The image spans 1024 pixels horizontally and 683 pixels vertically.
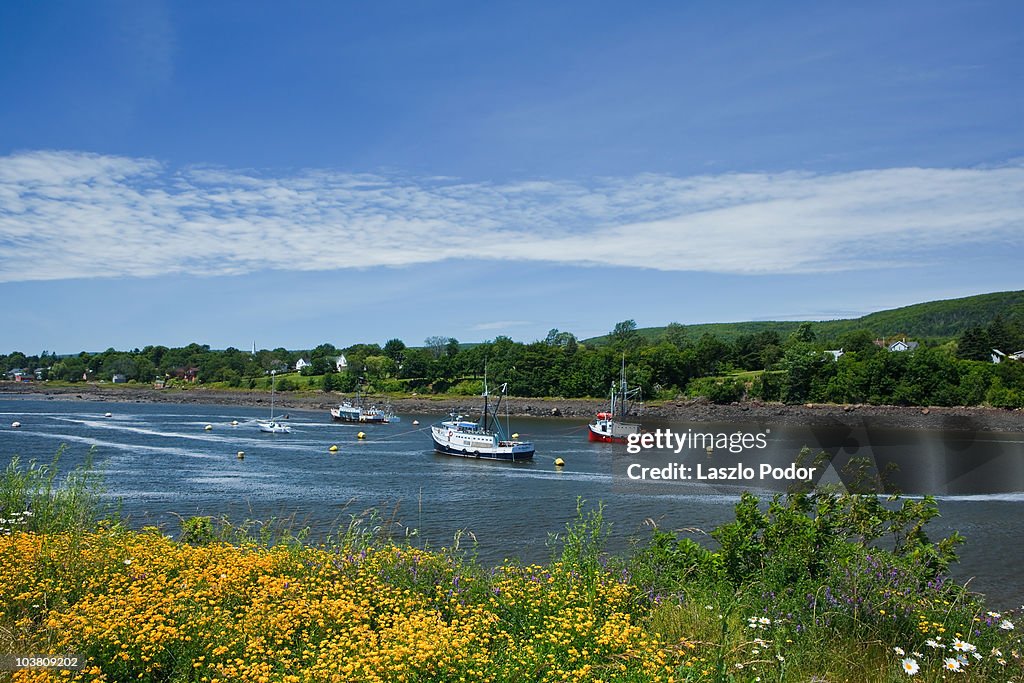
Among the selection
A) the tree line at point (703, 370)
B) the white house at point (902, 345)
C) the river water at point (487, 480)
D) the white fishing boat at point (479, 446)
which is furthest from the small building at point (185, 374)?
the white house at point (902, 345)

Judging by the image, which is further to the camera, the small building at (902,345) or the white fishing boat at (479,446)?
the small building at (902,345)

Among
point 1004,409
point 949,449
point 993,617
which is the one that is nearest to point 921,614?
point 993,617

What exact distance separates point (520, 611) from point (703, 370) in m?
117

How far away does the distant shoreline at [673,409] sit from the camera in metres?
82.6

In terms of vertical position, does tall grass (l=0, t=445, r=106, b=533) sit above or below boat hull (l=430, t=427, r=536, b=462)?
above

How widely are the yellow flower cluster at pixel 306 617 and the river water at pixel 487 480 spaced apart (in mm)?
3981

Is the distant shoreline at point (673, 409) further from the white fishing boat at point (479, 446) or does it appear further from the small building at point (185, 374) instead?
the white fishing boat at point (479, 446)

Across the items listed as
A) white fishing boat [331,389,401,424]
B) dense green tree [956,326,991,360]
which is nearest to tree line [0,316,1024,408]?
dense green tree [956,326,991,360]

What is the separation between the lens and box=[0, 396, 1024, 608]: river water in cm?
2736

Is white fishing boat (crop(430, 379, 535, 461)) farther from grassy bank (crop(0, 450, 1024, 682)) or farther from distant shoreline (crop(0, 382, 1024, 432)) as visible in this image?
grassy bank (crop(0, 450, 1024, 682))

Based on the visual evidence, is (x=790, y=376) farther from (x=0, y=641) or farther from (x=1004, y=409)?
(x=0, y=641)

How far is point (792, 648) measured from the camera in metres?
5.97

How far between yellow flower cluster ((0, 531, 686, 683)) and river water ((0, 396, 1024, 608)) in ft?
13.1

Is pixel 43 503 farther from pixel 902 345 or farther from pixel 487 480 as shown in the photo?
pixel 902 345
